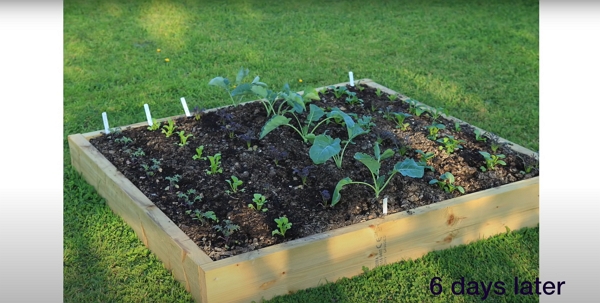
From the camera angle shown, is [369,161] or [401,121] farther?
[401,121]

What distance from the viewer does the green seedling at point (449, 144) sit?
364 cm

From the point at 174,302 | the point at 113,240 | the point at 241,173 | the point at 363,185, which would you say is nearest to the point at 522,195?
the point at 363,185

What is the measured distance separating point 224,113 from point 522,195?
1.72m

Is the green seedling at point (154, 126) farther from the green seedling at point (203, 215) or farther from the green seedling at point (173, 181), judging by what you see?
the green seedling at point (203, 215)

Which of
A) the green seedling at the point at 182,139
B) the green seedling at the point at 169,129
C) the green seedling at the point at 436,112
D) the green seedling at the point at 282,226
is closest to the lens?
the green seedling at the point at 282,226

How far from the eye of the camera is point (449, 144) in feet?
12.0

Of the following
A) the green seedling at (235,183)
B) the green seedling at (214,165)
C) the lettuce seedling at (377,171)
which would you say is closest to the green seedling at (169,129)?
the green seedling at (214,165)

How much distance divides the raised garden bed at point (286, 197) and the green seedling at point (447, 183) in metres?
0.02

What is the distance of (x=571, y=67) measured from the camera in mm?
1143

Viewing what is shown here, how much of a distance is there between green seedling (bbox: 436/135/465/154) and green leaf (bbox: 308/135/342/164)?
72cm

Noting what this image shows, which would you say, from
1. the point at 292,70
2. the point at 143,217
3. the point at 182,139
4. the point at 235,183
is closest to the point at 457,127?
the point at 235,183

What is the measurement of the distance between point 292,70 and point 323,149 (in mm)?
2639

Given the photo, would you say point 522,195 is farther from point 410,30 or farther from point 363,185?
point 410,30

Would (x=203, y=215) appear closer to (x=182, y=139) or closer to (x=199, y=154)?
(x=199, y=154)
